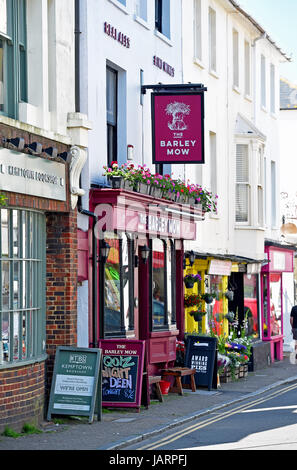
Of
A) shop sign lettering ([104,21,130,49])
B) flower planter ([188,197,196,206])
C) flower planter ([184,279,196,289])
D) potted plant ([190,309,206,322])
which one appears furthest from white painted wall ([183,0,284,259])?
shop sign lettering ([104,21,130,49])

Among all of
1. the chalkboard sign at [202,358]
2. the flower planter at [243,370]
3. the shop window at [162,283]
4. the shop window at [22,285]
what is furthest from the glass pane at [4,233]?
the flower planter at [243,370]

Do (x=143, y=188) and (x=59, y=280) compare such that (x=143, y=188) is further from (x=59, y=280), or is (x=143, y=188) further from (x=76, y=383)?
(x=76, y=383)

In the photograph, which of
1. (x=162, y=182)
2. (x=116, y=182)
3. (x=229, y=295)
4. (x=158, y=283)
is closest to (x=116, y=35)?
(x=162, y=182)

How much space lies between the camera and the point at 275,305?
3206 cm

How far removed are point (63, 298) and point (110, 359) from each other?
161cm

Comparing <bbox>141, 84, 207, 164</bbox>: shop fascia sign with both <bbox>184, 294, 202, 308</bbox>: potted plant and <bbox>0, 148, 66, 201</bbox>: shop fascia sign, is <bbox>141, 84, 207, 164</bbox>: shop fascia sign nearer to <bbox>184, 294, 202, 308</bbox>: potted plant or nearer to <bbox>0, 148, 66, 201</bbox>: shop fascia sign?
<bbox>0, 148, 66, 201</bbox>: shop fascia sign

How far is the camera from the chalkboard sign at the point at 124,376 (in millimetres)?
16562

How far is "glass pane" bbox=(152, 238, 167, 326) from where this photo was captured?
67.2 feet

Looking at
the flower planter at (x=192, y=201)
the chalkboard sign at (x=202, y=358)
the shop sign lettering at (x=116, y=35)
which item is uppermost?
the shop sign lettering at (x=116, y=35)

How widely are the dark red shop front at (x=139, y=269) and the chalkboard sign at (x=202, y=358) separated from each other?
14.6 inches

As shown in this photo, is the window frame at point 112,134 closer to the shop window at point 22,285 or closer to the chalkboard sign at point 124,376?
the chalkboard sign at point 124,376

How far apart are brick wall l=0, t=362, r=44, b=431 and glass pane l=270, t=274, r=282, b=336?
1699cm
